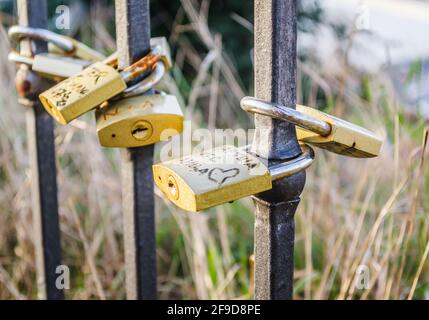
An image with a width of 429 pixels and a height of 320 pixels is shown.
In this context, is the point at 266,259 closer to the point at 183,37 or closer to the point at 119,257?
the point at 119,257

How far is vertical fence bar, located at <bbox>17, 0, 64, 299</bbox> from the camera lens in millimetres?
892

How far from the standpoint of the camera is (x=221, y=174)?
517mm

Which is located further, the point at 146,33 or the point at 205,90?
the point at 205,90

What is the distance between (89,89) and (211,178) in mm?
209

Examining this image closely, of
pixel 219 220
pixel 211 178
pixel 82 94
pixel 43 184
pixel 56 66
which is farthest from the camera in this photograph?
pixel 219 220

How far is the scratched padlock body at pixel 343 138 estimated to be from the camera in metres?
0.55

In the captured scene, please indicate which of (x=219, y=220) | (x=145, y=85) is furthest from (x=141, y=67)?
(x=219, y=220)

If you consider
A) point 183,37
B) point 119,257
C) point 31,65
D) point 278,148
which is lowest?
point 119,257

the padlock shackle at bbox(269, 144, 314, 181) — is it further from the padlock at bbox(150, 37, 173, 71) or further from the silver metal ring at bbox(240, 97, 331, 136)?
the padlock at bbox(150, 37, 173, 71)

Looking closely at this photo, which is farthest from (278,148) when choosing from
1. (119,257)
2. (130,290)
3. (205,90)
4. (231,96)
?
(205,90)

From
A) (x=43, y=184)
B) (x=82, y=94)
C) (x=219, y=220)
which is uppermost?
(x=82, y=94)

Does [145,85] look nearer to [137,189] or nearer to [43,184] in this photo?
[137,189]

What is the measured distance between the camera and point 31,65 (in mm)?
826

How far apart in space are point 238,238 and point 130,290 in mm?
640
